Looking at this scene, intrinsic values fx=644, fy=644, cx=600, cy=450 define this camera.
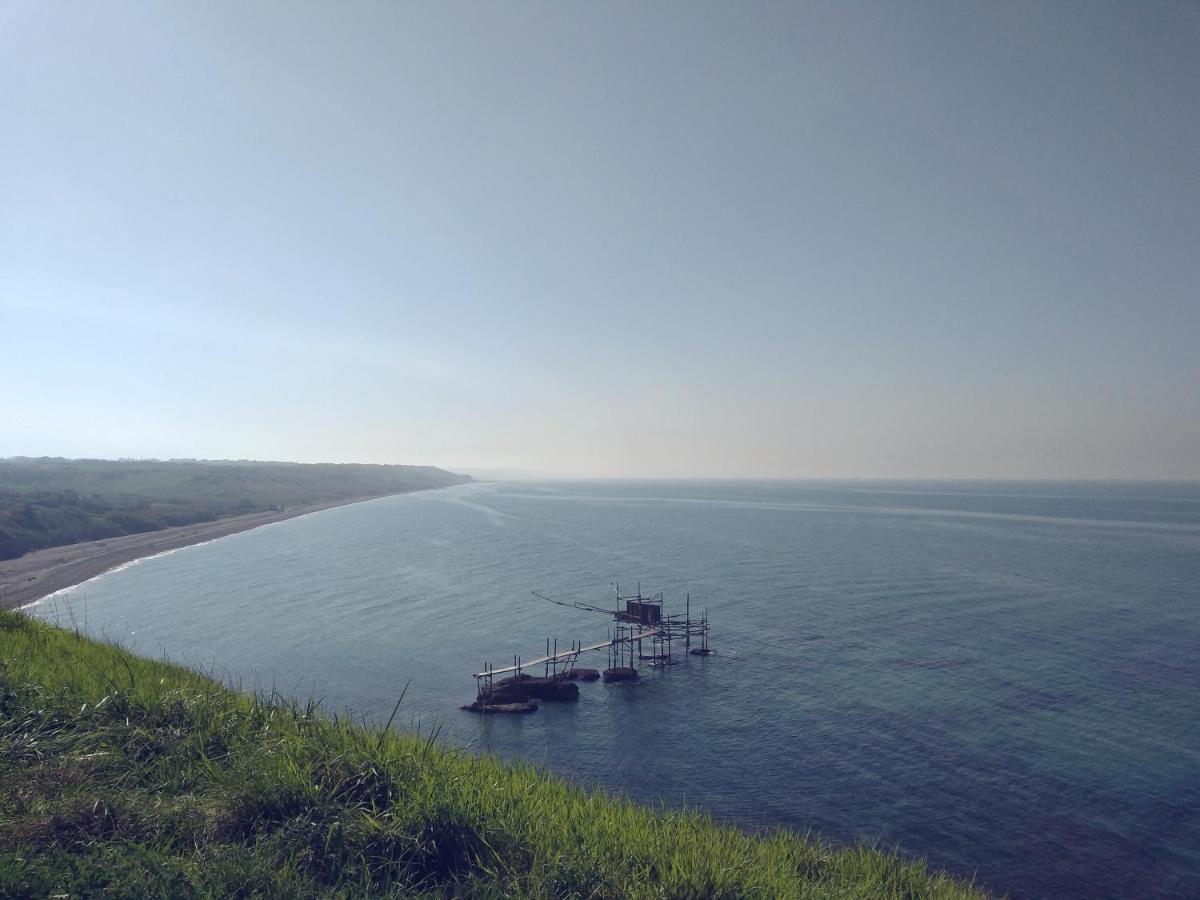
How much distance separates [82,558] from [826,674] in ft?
270

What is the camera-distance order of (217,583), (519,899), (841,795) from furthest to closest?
1. (217,583)
2. (841,795)
3. (519,899)

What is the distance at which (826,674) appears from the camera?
38.2 meters

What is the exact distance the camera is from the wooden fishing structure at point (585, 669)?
3538 cm

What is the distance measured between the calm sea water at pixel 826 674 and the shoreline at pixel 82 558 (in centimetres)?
304

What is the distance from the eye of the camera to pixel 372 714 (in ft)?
104

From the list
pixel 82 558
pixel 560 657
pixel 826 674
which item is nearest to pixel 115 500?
pixel 82 558

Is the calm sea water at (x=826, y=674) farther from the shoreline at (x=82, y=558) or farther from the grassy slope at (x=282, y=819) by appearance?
the grassy slope at (x=282, y=819)

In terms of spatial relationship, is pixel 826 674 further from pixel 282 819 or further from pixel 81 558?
pixel 81 558

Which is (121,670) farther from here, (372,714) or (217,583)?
(217,583)

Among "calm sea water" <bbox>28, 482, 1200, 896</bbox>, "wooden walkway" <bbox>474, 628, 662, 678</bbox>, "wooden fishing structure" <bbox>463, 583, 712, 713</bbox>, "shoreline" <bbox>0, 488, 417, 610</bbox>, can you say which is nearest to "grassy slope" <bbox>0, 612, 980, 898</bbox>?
"calm sea water" <bbox>28, 482, 1200, 896</bbox>

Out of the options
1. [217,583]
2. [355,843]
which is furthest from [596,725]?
[217,583]

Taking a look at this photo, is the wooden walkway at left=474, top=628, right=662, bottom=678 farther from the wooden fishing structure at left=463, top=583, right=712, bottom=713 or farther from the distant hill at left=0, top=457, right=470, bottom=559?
the distant hill at left=0, top=457, right=470, bottom=559

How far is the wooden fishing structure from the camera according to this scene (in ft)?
116

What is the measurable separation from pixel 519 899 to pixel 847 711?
3053cm
